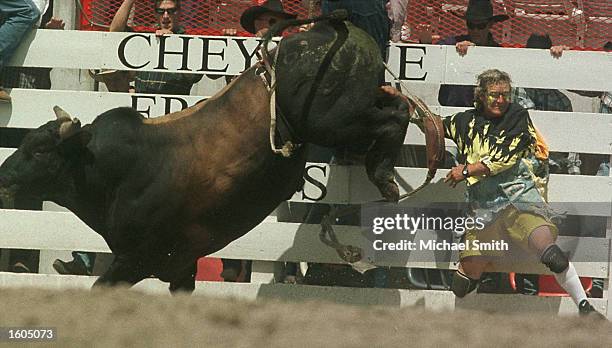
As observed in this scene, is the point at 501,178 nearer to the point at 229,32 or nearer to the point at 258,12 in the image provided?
the point at 258,12

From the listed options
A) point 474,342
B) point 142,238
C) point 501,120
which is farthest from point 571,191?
point 142,238

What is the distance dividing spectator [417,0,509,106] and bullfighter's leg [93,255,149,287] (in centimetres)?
228

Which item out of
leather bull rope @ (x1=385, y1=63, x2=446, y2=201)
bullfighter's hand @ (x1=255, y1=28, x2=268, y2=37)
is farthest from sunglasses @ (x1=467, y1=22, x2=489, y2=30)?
bullfighter's hand @ (x1=255, y1=28, x2=268, y2=37)

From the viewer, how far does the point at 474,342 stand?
443 centimetres

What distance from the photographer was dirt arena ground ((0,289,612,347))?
4285 millimetres

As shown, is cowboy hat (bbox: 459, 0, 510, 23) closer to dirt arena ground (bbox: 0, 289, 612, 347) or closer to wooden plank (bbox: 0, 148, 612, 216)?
wooden plank (bbox: 0, 148, 612, 216)

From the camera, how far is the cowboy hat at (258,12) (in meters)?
6.45

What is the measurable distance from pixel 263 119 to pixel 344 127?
0.45 meters

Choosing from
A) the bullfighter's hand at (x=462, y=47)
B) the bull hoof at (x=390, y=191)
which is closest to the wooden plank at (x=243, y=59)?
the bullfighter's hand at (x=462, y=47)

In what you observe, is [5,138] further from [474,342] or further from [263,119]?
[474,342]

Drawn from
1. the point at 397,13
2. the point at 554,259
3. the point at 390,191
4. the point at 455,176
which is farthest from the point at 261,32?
the point at 554,259

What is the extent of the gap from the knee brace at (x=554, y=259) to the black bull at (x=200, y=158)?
0.96 m

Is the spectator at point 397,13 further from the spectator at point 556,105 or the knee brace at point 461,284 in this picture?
the knee brace at point 461,284

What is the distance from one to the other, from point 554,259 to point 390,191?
3.34ft
